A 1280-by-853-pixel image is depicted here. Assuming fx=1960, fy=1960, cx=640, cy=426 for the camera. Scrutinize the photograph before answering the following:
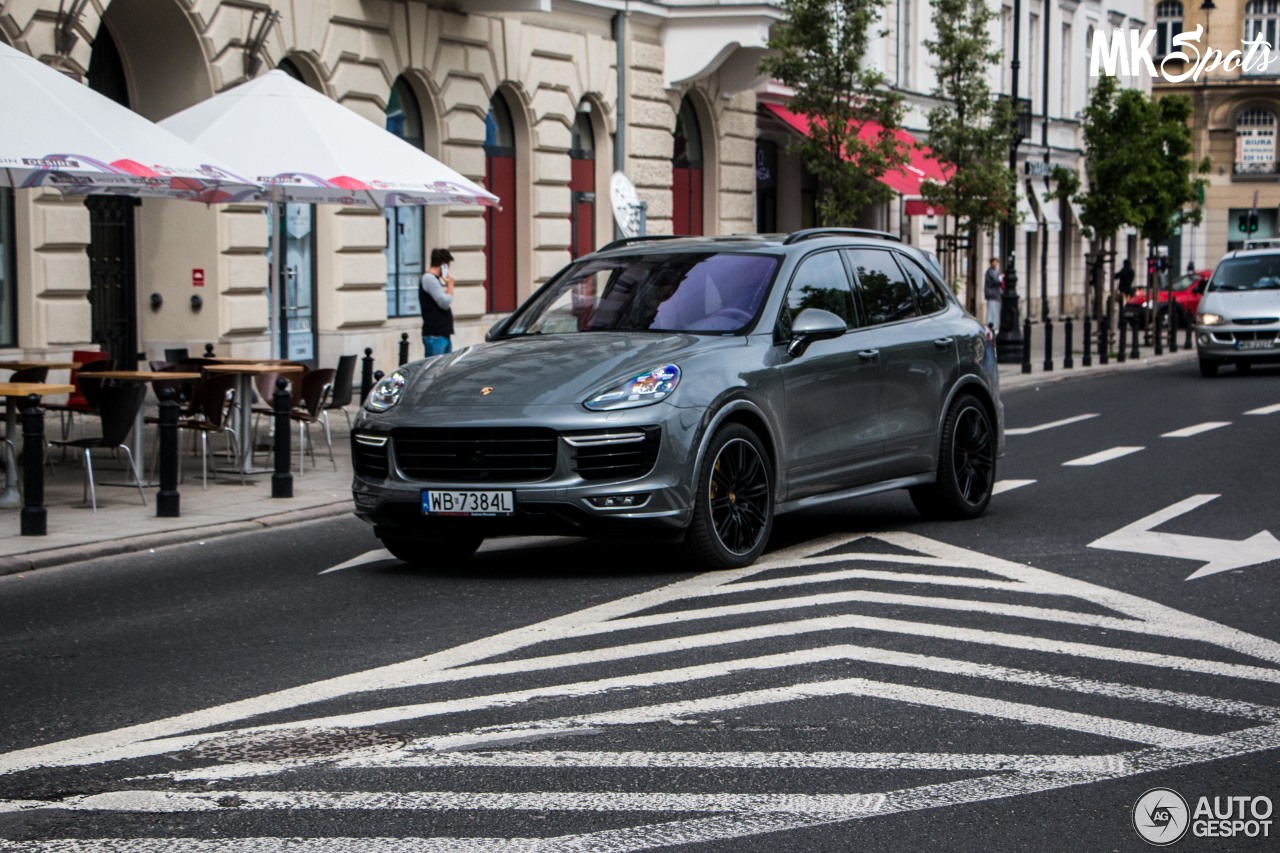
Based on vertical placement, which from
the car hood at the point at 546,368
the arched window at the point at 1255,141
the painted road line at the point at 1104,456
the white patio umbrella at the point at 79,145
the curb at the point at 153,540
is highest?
the arched window at the point at 1255,141

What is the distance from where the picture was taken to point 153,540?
456 inches

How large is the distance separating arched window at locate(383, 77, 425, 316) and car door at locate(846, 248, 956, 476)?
14.9 m

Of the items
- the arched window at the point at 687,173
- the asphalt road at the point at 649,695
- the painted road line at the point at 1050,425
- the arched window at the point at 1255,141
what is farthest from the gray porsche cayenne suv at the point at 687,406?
the arched window at the point at 1255,141

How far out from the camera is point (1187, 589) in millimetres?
9344

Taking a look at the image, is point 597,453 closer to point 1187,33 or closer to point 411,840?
point 411,840

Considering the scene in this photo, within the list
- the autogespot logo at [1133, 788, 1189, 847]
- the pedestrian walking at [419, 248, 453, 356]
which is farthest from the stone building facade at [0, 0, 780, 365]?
the autogespot logo at [1133, 788, 1189, 847]

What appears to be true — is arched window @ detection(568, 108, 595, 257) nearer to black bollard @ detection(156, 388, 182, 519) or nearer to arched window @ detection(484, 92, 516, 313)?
arched window @ detection(484, 92, 516, 313)

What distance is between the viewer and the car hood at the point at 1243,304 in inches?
1172

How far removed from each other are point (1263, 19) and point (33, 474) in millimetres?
78591

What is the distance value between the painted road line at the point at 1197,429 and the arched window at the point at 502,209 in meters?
11.3

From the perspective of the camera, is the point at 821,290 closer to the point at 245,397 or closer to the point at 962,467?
the point at 962,467

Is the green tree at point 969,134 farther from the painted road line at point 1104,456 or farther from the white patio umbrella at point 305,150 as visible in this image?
the white patio umbrella at point 305,150

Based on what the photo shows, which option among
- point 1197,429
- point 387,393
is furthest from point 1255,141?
point 387,393

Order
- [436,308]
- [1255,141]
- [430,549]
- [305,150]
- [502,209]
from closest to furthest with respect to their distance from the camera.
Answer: [430,549], [305,150], [436,308], [502,209], [1255,141]
